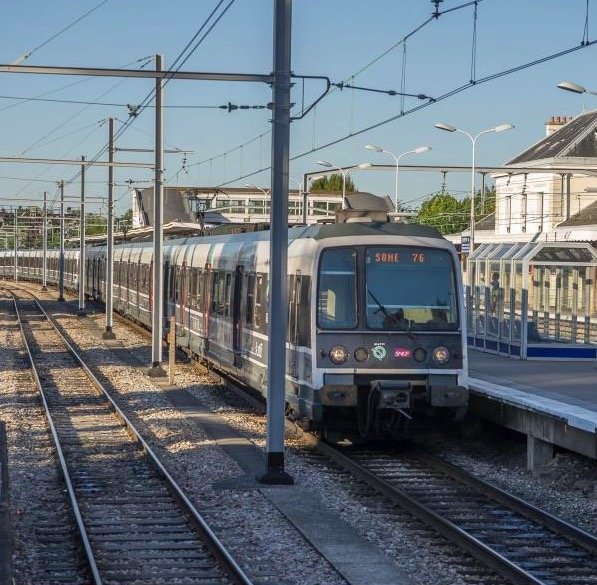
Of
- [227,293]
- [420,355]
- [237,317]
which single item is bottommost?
[420,355]

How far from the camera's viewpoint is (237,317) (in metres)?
21.4

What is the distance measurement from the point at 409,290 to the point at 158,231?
36.1 ft

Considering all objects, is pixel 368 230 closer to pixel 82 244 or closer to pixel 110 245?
pixel 110 245

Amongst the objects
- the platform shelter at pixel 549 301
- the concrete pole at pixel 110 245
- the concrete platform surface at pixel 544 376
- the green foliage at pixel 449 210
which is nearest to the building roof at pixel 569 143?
the green foliage at pixel 449 210

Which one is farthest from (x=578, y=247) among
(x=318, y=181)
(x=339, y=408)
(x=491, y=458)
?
(x=318, y=181)

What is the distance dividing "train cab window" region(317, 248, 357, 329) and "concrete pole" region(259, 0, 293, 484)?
170cm

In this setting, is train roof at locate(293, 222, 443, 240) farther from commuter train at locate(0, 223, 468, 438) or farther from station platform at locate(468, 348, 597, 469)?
station platform at locate(468, 348, 597, 469)

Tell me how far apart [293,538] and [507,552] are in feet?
6.07

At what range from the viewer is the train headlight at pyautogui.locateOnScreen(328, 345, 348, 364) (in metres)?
15.8

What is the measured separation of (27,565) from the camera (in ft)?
33.9

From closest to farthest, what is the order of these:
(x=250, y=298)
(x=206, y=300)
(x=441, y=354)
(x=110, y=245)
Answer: (x=441, y=354) < (x=250, y=298) < (x=206, y=300) < (x=110, y=245)

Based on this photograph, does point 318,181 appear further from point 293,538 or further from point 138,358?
point 293,538

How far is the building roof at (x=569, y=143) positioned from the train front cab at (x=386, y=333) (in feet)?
127

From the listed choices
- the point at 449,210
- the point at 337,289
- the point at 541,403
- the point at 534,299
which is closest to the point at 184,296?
the point at 534,299
